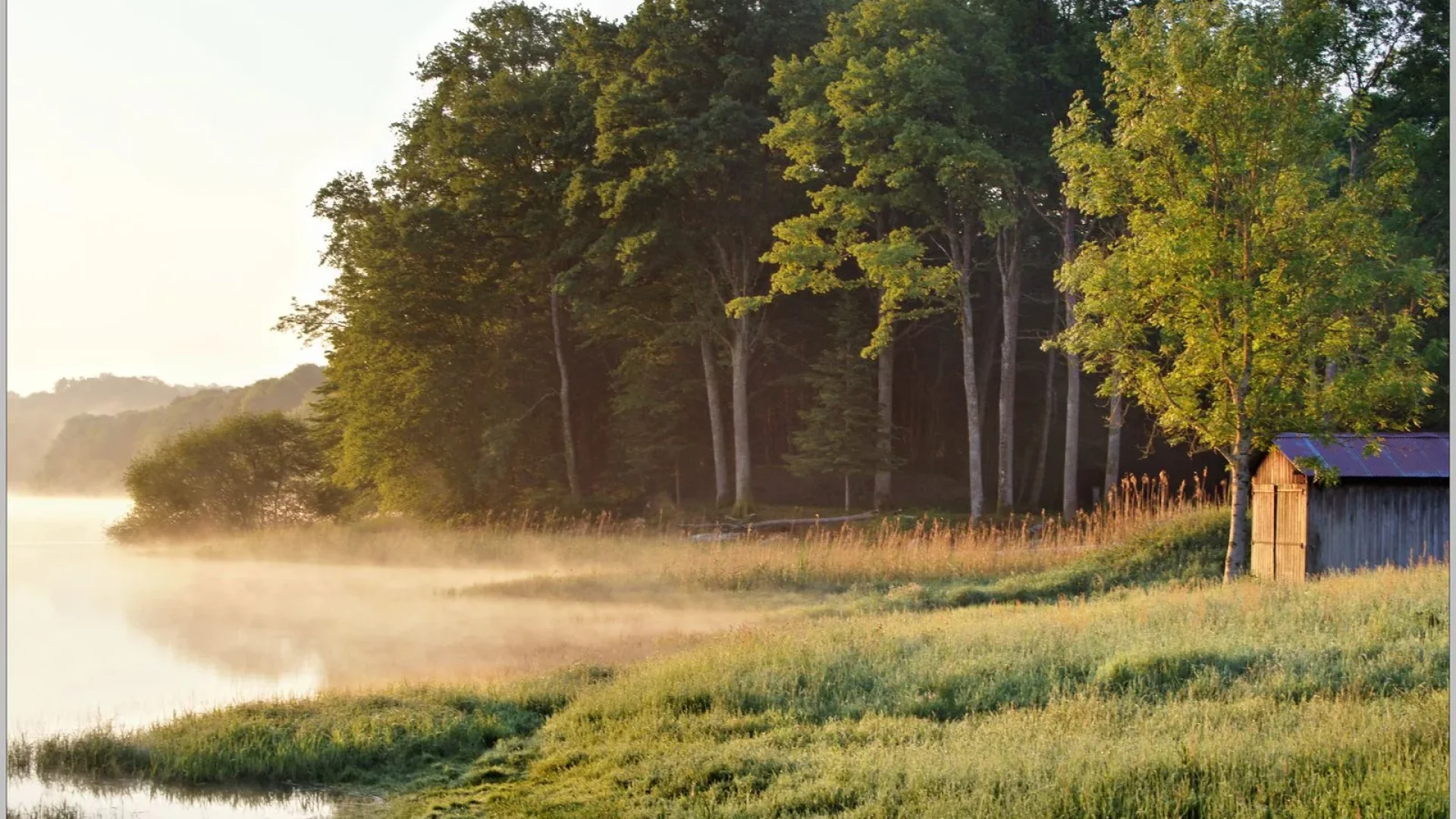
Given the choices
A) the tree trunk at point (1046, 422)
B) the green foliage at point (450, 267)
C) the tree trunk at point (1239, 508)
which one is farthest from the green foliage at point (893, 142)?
the tree trunk at point (1239, 508)

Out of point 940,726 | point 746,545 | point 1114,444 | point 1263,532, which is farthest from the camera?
point 1114,444

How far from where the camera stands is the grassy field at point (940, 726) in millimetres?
6719

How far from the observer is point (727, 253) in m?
24.1

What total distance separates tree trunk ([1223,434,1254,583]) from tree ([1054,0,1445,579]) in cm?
2

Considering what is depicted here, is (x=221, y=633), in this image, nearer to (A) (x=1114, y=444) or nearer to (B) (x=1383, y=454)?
(B) (x=1383, y=454)

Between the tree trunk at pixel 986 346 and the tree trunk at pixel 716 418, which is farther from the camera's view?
the tree trunk at pixel 986 346

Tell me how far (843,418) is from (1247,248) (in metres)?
10.2

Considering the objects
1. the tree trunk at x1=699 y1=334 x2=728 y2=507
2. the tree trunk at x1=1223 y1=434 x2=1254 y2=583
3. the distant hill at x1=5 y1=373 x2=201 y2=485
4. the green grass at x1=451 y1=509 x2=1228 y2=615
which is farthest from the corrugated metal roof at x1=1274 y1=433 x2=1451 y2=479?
the distant hill at x1=5 y1=373 x2=201 y2=485

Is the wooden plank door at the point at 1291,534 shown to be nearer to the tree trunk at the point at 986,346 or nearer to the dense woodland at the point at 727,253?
the dense woodland at the point at 727,253

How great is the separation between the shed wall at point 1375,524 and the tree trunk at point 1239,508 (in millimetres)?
728

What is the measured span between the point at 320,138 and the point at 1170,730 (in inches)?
396

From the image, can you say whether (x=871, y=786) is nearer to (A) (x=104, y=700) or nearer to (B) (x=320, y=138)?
(A) (x=104, y=700)

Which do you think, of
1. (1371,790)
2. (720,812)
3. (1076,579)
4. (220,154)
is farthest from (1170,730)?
(220,154)

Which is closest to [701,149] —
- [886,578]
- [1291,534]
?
[886,578]
